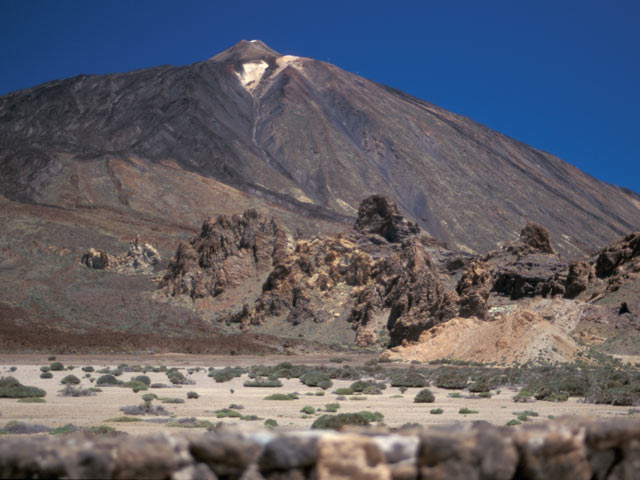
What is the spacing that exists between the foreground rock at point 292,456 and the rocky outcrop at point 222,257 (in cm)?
6113

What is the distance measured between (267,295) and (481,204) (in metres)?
110

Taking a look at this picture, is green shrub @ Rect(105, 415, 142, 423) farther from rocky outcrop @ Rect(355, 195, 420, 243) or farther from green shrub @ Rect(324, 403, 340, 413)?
rocky outcrop @ Rect(355, 195, 420, 243)

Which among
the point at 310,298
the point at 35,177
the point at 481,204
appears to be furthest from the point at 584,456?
the point at 481,204

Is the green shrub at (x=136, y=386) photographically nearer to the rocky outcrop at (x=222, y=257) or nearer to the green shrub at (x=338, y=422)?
the green shrub at (x=338, y=422)

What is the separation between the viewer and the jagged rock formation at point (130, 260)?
245ft

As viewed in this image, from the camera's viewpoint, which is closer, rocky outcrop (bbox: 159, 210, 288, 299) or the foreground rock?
the foreground rock

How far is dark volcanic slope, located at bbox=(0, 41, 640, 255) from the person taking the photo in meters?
116

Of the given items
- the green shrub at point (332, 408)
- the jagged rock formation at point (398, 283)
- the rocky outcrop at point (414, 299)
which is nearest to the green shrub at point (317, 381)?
the green shrub at point (332, 408)

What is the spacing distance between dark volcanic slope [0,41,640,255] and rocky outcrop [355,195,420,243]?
47181 mm

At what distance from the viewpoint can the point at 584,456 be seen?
14.6ft

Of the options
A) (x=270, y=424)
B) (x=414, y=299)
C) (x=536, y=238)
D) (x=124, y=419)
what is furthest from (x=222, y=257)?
(x=270, y=424)

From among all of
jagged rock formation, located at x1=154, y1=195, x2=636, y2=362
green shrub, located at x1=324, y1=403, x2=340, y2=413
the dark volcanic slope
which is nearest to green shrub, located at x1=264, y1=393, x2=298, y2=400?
green shrub, located at x1=324, y1=403, x2=340, y2=413

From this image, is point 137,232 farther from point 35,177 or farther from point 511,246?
point 511,246

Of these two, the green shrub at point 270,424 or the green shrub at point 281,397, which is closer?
the green shrub at point 270,424
